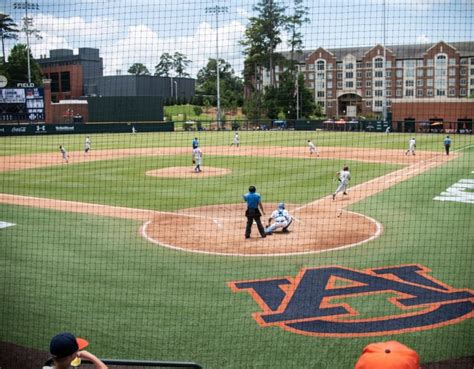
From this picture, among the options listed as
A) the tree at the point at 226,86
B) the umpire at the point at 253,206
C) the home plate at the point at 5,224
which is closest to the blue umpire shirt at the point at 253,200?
the umpire at the point at 253,206

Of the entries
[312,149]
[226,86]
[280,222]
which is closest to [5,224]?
[280,222]

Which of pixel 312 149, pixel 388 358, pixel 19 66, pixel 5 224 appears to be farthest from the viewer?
pixel 19 66

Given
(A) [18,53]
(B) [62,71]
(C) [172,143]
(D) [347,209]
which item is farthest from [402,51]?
(D) [347,209]

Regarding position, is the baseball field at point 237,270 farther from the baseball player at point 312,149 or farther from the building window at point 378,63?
the building window at point 378,63

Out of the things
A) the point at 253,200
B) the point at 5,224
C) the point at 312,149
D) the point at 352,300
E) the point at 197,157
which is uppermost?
the point at 312,149

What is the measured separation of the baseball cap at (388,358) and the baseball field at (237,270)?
13.2 ft

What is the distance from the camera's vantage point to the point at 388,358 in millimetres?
2992

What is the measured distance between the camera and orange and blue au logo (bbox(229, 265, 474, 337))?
812 centimetres

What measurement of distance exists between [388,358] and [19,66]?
68.6 m

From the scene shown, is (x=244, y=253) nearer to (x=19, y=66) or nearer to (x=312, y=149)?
(x=312, y=149)

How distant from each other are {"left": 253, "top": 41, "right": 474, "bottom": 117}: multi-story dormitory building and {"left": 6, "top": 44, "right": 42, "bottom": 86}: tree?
31.6 meters

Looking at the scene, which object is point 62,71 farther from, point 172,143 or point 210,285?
point 210,285

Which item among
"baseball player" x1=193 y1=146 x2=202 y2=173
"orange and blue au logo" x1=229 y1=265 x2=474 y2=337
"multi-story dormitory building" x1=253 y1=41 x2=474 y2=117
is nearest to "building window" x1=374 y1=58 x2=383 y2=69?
"multi-story dormitory building" x1=253 y1=41 x2=474 y2=117

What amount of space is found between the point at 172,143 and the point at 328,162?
1933 centimetres
